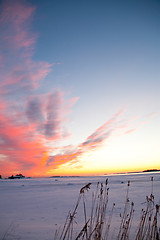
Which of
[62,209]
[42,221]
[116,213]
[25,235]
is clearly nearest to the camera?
[25,235]

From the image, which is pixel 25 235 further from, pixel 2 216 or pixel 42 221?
pixel 2 216

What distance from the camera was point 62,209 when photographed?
8.23m

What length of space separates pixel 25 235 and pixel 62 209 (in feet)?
11.0

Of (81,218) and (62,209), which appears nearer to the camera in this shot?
(81,218)

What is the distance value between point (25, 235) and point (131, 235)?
Result: 267cm

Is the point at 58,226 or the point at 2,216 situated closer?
the point at 58,226

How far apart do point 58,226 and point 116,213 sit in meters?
2.29

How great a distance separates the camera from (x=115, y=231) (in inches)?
201

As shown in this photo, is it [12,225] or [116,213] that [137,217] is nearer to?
[116,213]

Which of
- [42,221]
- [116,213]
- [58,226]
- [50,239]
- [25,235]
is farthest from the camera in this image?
[116,213]

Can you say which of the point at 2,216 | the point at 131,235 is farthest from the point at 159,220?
the point at 2,216

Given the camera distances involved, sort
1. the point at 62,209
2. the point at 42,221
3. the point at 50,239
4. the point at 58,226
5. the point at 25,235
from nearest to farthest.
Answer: the point at 50,239 < the point at 25,235 < the point at 58,226 < the point at 42,221 < the point at 62,209

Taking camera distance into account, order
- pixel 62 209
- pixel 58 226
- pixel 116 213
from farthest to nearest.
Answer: pixel 62 209 → pixel 116 213 → pixel 58 226

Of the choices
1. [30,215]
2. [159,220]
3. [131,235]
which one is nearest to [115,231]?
[131,235]
